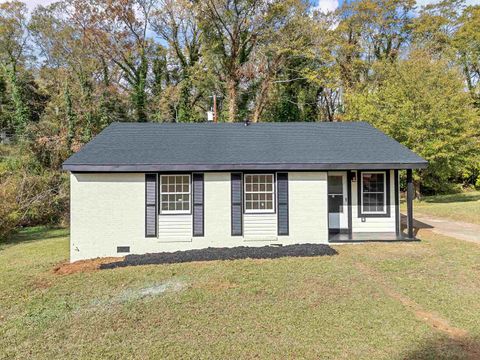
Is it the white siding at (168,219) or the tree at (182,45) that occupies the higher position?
the tree at (182,45)

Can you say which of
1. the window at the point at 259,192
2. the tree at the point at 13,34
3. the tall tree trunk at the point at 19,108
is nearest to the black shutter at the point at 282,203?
the window at the point at 259,192

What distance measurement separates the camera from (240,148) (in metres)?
10.3

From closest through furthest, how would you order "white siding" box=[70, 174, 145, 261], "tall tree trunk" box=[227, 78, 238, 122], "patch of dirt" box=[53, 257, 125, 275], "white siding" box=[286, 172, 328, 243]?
1. "patch of dirt" box=[53, 257, 125, 275]
2. "white siding" box=[70, 174, 145, 261]
3. "white siding" box=[286, 172, 328, 243]
4. "tall tree trunk" box=[227, 78, 238, 122]

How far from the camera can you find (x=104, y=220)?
9242mm

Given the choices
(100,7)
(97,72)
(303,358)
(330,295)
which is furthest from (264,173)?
(100,7)

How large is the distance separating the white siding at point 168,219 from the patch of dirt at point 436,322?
10.9 feet

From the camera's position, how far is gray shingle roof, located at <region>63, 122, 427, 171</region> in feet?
30.5

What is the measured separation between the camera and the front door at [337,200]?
10453 millimetres

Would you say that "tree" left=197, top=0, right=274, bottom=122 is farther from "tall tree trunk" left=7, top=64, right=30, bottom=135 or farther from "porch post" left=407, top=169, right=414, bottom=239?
"porch post" left=407, top=169, right=414, bottom=239

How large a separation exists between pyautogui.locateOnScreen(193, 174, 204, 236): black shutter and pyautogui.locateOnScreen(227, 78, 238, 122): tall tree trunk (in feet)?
50.5

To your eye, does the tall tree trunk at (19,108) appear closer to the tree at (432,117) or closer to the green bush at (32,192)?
the green bush at (32,192)

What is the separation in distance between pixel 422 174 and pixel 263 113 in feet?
43.6

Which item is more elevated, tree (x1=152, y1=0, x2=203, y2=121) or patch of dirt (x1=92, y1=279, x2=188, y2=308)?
tree (x1=152, y1=0, x2=203, y2=121)

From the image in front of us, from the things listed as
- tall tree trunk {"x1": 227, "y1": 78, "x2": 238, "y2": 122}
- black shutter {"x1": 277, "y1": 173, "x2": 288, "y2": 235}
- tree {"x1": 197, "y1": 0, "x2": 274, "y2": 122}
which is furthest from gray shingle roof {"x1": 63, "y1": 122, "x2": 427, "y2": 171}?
tree {"x1": 197, "y1": 0, "x2": 274, "y2": 122}
